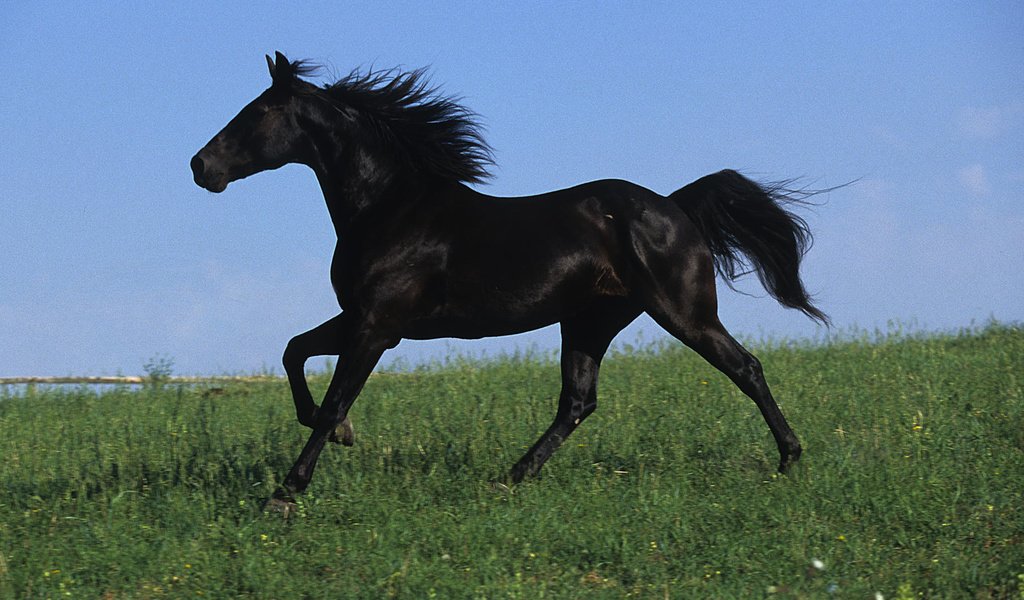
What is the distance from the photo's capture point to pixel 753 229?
24.6 ft

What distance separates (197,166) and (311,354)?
58.0 inches

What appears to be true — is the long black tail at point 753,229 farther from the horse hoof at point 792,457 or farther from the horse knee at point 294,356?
the horse knee at point 294,356

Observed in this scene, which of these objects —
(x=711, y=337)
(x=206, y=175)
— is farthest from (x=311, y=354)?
(x=711, y=337)

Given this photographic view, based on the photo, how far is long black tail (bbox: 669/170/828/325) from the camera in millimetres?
7348

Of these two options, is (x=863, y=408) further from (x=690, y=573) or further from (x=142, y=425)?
(x=142, y=425)

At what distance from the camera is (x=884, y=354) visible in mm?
11719

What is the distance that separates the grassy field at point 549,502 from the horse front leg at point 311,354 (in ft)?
0.98

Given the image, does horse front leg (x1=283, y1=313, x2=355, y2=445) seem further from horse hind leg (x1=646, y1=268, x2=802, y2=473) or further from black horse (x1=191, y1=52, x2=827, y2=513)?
horse hind leg (x1=646, y1=268, x2=802, y2=473)

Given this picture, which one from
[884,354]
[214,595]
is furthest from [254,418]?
[884,354]

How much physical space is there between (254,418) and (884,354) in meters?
6.94

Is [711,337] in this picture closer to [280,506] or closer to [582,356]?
[582,356]

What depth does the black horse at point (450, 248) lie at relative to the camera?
6.49 m

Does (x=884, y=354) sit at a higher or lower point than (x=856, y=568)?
higher

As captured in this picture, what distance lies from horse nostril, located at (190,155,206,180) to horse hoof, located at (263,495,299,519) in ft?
7.24
